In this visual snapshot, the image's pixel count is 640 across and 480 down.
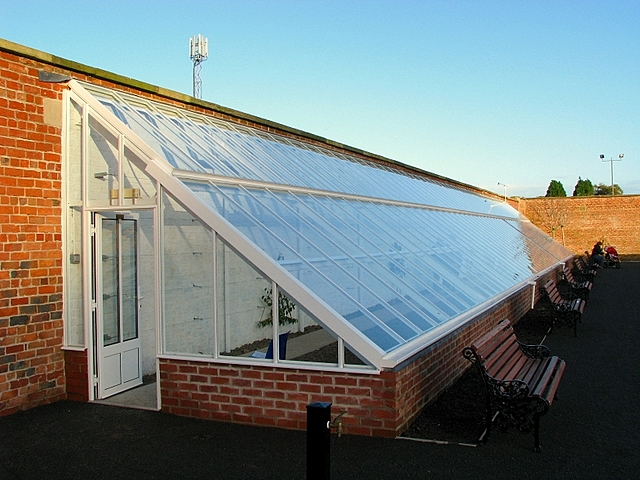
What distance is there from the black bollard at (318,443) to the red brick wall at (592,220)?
35105 mm

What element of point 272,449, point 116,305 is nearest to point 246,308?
point 116,305

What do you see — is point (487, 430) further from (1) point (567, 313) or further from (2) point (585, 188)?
(2) point (585, 188)

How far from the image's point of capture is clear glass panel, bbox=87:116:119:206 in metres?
6.68

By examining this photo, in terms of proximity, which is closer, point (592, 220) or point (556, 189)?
point (592, 220)

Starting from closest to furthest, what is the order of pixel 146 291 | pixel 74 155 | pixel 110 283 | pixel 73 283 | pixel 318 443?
pixel 318 443 → pixel 73 283 → pixel 74 155 → pixel 110 283 → pixel 146 291

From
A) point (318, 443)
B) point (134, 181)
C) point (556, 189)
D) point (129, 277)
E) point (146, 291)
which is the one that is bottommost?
point (318, 443)

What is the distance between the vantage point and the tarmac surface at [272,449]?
4.58 m

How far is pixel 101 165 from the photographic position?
6812 millimetres

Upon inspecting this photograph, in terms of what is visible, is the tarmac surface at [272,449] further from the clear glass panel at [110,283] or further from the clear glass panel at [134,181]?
the clear glass panel at [134,181]

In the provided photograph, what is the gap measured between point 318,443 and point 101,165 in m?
4.89

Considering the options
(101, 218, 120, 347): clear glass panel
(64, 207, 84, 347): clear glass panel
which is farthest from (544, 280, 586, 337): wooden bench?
(64, 207, 84, 347): clear glass panel

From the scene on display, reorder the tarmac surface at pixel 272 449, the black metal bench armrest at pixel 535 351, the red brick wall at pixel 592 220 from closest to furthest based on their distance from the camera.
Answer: the tarmac surface at pixel 272 449 → the black metal bench armrest at pixel 535 351 → the red brick wall at pixel 592 220

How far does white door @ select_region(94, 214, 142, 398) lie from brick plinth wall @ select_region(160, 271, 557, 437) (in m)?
1.08

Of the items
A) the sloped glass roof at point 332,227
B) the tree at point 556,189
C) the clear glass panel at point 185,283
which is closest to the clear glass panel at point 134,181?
the sloped glass roof at point 332,227
